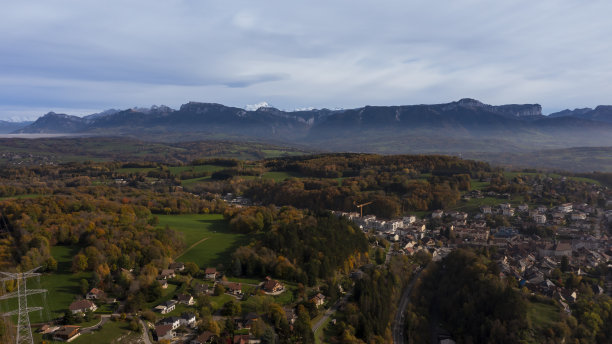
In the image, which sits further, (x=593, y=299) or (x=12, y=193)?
(x=12, y=193)

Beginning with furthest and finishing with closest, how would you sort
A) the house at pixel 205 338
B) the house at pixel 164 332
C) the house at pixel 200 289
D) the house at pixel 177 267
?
the house at pixel 177 267
the house at pixel 200 289
the house at pixel 164 332
the house at pixel 205 338

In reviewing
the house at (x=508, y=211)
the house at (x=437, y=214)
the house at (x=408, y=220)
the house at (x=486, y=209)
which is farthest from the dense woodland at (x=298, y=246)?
the house at (x=508, y=211)

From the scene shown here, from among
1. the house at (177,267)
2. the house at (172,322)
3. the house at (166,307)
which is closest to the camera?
the house at (172,322)

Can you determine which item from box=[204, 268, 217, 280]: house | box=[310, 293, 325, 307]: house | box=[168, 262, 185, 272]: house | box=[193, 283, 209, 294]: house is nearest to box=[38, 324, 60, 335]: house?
box=[193, 283, 209, 294]: house

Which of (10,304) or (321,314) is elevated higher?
(10,304)

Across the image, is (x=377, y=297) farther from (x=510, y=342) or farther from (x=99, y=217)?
(x=99, y=217)

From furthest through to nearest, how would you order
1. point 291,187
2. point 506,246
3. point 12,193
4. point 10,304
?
point 291,187
point 12,193
point 506,246
point 10,304

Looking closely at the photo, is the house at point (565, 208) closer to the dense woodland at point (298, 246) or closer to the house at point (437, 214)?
the house at point (437, 214)

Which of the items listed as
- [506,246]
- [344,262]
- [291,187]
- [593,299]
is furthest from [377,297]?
[291,187]

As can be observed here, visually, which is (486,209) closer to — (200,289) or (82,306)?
(200,289)
